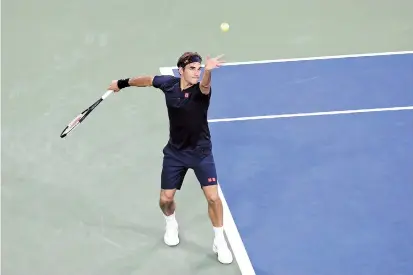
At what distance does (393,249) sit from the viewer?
30.0 ft

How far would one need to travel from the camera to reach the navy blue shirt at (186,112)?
27.8 ft

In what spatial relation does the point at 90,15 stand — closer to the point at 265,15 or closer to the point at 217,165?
the point at 265,15

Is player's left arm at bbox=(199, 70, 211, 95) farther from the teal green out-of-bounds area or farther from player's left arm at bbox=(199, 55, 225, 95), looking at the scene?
the teal green out-of-bounds area

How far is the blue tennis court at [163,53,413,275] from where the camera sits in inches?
361

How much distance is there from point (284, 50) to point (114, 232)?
17.1 ft

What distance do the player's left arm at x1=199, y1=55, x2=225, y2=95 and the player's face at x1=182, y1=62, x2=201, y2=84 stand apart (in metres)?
0.17

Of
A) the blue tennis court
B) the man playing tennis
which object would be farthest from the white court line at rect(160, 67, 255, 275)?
the man playing tennis

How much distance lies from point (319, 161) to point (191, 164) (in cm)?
248

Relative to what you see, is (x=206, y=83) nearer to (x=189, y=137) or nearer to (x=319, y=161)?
(x=189, y=137)

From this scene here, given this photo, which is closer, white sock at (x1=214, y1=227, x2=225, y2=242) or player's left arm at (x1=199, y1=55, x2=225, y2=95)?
player's left arm at (x1=199, y1=55, x2=225, y2=95)

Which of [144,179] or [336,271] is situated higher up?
[144,179]

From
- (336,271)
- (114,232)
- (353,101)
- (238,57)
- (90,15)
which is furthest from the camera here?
(90,15)

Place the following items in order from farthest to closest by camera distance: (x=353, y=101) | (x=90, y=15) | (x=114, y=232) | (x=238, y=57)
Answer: (x=90, y=15) → (x=238, y=57) → (x=353, y=101) → (x=114, y=232)

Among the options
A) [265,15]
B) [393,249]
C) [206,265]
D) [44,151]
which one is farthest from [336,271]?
[265,15]
